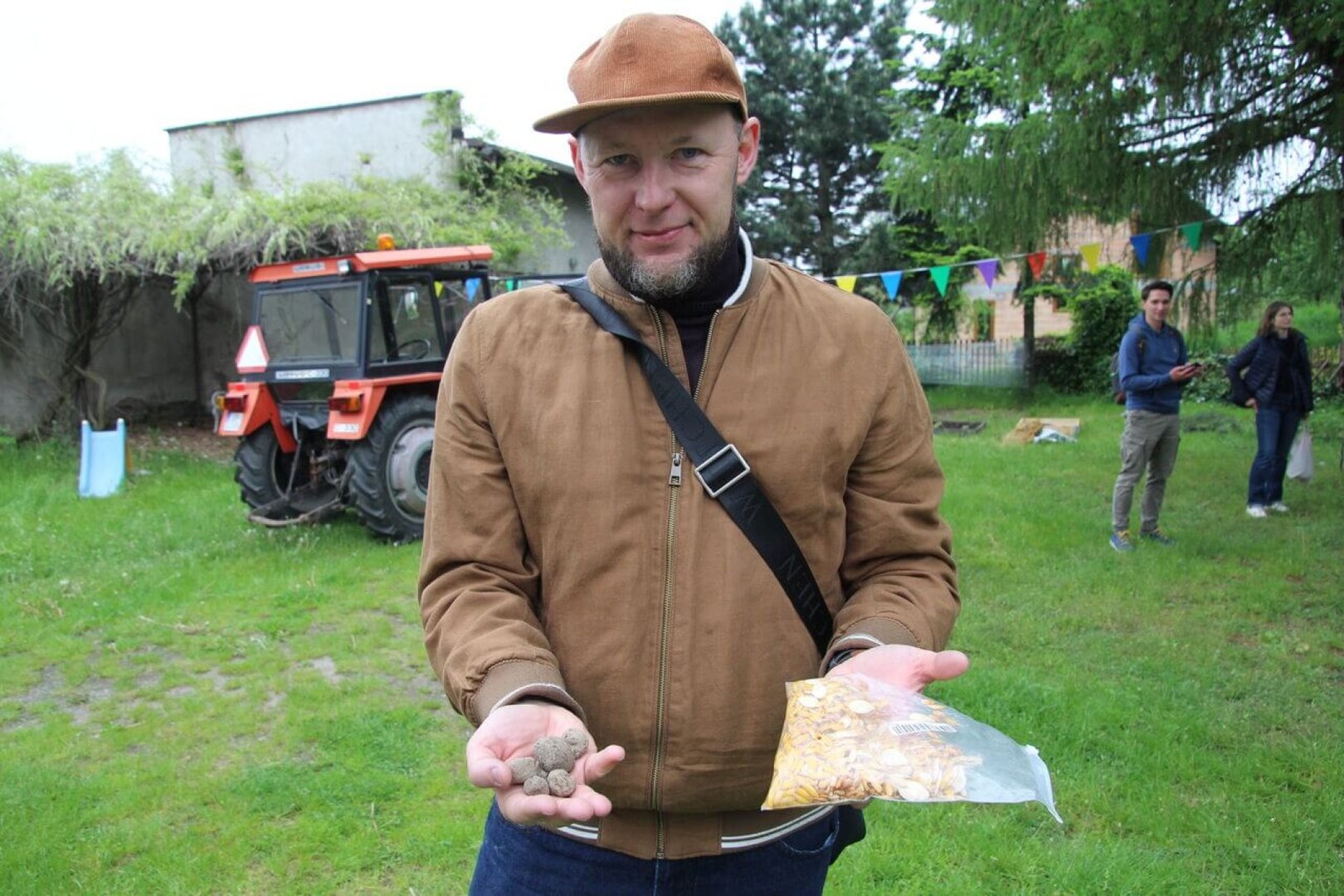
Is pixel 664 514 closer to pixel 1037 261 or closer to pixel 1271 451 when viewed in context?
pixel 1271 451

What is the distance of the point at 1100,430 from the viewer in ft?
45.4

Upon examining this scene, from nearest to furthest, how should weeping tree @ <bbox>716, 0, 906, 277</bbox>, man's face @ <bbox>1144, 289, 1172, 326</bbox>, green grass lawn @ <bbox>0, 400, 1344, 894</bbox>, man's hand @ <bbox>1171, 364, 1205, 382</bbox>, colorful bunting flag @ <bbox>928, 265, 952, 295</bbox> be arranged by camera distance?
green grass lawn @ <bbox>0, 400, 1344, 894</bbox>, man's hand @ <bbox>1171, 364, 1205, 382</bbox>, man's face @ <bbox>1144, 289, 1172, 326</bbox>, colorful bunting flag @ <bbox>928, 265, 952, 295</bbox>, weeping tree @ <bbox>716, 0, 906, 277</bbox>

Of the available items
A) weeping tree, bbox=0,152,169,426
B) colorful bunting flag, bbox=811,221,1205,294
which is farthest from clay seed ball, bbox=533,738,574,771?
weeping tree, bbox=0,152,169,426

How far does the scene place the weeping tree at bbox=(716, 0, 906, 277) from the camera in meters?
24.3

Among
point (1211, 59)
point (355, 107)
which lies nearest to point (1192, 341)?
point (1211, 59)

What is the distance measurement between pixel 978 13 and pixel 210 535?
7.48 meters

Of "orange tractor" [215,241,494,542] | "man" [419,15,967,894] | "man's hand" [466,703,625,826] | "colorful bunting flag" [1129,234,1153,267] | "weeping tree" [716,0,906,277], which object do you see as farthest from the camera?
"weeping tree" [716,0,906,277]

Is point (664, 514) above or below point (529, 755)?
above

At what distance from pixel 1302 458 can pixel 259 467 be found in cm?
952

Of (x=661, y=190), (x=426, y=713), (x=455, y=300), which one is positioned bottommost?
(x=426, y=713)

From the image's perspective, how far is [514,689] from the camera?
4.52 ft

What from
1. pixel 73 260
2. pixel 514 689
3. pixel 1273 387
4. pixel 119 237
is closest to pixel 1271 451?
pixel 1273 387

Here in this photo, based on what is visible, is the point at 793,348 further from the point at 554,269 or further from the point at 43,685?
the point at 554,269

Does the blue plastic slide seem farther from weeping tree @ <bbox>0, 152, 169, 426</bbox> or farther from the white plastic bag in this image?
the white plastic bag
